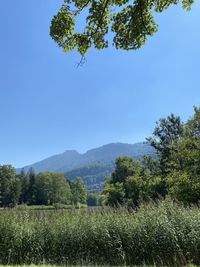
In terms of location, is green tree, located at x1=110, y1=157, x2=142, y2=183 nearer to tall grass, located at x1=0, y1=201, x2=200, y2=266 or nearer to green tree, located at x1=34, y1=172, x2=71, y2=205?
green tree, located at x1=34, y1=172, x2=71, y2=205

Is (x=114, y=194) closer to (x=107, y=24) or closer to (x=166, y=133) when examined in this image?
(x=166, y=133)

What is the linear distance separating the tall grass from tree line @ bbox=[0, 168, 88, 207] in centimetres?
7207

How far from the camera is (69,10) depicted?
5.42 metres

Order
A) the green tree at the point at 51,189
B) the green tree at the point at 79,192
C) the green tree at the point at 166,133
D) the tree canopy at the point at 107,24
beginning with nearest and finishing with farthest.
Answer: the tree canopy at the point at 107,24, the green tree at the point at 166,133, the green tree at the point at 51,189, the green tree at the point at 79,192

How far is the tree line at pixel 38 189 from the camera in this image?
264ft

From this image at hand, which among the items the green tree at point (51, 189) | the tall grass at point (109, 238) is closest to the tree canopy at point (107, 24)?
the tall grass at point (109, 238)

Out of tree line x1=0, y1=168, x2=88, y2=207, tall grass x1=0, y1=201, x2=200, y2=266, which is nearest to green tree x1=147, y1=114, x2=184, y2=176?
tall grass x1=0, y1=201, x2=200, y2=266

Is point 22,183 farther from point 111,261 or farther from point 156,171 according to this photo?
point 111,261

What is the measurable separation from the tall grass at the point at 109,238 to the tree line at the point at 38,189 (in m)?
72.1

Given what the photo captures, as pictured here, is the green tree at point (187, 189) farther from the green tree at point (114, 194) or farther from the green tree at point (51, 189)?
the green tree at point (51, 189)

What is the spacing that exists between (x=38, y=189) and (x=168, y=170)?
69.0 meters

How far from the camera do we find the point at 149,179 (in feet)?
108

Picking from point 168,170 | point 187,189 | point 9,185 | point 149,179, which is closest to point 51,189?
point 9,185

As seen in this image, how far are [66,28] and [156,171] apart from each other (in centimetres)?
3426
